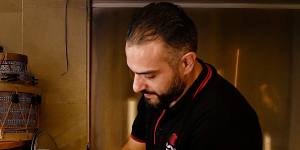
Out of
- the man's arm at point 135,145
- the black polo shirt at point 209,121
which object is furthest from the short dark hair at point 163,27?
the man's arm at point 135,145

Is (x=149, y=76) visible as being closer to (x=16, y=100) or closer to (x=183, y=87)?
(x=183, y=87)

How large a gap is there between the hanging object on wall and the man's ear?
1.72 ft

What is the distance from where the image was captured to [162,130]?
36.1 inches

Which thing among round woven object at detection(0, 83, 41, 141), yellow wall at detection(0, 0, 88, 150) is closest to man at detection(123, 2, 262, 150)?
round woven object at detection(0, 83, 41, 141)

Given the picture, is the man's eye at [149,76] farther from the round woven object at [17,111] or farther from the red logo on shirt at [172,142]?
the round woven object at [17,111]

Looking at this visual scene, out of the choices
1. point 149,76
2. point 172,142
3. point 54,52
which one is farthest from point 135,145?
point 54,52

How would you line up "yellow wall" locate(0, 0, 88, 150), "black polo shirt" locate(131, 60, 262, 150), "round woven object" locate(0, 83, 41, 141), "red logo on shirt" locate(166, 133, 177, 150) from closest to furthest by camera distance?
"black polo shirt" locate(131, 60, 262, 150) < "red logo on shirt" locate(166, 133, 177, 150) < "round woven object" locate(0, 83, 41, 141) < "yellow wall" locate(0, 0, 88, 150)

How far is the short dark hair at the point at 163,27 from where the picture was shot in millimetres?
766

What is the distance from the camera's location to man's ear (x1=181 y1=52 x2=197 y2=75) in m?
0.81

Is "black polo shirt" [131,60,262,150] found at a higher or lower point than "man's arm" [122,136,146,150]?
higher

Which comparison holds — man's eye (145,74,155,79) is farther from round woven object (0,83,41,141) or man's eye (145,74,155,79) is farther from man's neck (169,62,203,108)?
round woven object (0,83,41,141)

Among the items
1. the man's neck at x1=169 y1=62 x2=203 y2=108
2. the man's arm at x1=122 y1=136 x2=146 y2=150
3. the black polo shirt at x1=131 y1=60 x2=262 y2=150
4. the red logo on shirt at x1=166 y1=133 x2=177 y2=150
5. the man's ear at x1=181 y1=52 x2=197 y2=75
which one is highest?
the man's ear at x1=181 y1=52 x2=197 y2=75

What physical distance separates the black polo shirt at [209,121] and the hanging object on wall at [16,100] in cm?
42

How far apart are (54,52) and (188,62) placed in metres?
0.70
